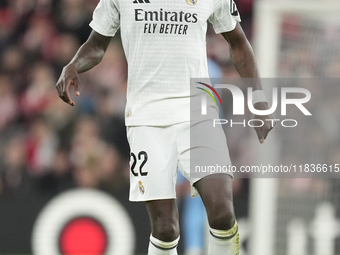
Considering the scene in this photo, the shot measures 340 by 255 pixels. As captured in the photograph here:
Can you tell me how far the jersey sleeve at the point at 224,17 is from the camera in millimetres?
3764

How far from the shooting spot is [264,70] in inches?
262

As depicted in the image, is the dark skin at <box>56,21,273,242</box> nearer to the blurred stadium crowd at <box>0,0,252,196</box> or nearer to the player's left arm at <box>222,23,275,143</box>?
the player's left arm at <box>222,23,275,143</box>

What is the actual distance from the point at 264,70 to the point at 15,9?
2964 millimetres

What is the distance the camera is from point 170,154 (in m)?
3.57

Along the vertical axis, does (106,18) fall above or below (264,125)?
above

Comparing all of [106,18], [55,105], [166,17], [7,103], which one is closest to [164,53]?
[166,17]

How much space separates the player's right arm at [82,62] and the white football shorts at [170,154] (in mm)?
468

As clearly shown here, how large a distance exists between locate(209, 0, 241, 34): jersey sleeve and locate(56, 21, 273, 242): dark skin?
1.9 inches

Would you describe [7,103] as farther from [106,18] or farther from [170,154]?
[170,154]

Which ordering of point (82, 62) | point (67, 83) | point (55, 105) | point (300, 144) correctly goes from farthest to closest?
point (55, 105)
point (300, 144)
point (82, 62)
point (67, 83)

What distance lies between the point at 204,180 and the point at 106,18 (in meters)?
1.14

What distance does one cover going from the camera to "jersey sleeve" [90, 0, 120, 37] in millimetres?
3768

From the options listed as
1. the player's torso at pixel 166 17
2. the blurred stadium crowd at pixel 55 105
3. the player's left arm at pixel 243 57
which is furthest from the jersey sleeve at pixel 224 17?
the blurred stadium crowd at pixel 55 105

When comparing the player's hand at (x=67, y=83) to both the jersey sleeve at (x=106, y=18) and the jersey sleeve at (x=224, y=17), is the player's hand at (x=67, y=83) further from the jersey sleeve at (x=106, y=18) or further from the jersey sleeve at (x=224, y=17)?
the jersey sleeve at (x=224, y=17)
